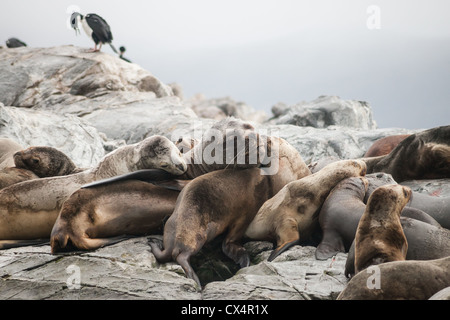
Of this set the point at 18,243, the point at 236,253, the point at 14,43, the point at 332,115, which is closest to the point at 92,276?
the point at 236,253

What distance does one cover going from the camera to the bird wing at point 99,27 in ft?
50.1

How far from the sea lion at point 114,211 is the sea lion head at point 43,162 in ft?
5.39

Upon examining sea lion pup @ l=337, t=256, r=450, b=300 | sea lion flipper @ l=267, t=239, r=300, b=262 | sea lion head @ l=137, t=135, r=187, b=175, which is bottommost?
sea lion flipper @ l=267, t=239, r=300, b=262

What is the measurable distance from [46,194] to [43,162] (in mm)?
1188

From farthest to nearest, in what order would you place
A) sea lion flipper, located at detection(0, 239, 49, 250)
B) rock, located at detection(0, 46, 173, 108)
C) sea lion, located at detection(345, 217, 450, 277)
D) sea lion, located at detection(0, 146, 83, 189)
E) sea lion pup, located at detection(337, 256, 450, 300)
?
rock, located at detection(0, 46, 173, 108)
sea lion, located at detection(0, 146, 83, 189)
sea lion flipper, located at detection(0, 239, 49, 250)
sea lion, located at detection(345, 217, 450, 277)
sea lion pup, located at detection(337, 256, 450, 300)

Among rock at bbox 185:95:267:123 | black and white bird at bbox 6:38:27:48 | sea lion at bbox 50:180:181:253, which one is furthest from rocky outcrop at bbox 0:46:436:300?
rock at bbox 185:95:267:123

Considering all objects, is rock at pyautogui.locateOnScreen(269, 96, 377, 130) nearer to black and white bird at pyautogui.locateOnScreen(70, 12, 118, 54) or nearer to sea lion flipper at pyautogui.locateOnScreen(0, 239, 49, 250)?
black and white bird at pyautogui.locateOnScreen(70, 12, 118, 54)

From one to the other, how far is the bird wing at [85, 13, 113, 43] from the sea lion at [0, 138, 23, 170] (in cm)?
801

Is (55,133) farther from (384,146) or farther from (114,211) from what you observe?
(384,146)

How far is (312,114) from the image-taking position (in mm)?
13578

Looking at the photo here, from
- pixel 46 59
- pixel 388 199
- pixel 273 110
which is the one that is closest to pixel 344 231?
pixel 388 199

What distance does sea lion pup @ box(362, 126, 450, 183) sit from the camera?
6863 millimetres

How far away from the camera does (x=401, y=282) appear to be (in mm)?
3211

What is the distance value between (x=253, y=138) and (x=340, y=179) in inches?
35.8
